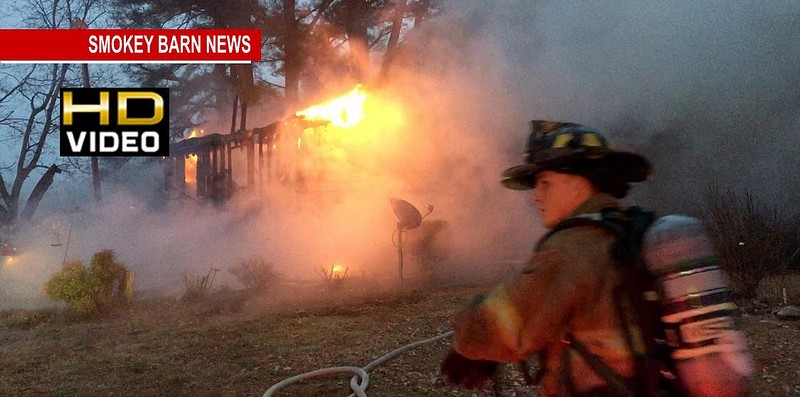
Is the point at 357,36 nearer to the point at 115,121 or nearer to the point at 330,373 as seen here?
the point at 115,121

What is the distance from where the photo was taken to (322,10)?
16.0 metres

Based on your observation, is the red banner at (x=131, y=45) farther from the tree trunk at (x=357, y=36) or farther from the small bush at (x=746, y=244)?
the small bush at (x=746, y=244)

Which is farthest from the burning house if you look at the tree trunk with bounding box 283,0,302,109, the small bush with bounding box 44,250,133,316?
the small bush with bounding box 44,250,133,316

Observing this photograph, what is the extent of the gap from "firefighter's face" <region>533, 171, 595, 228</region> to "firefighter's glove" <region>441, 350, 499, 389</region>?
16.0 inches

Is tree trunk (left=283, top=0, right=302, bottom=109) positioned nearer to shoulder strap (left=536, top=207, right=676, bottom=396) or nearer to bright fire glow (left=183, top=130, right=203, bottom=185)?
bright fire glow (left=183, top=130, right=203, bottom=185)

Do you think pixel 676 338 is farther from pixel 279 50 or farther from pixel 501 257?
pixel 279 50

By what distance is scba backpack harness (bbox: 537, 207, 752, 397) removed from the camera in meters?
1.36

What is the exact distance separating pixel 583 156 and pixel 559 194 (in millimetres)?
125

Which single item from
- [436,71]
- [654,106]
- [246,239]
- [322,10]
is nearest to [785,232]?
[654,106]

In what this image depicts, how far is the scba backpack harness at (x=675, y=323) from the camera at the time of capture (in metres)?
1.36

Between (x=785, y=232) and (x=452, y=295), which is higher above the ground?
(x=785, y=232)

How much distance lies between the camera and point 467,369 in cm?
166

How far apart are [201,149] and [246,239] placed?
477 cm

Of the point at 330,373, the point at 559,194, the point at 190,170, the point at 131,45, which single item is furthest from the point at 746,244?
the point at 190,170
